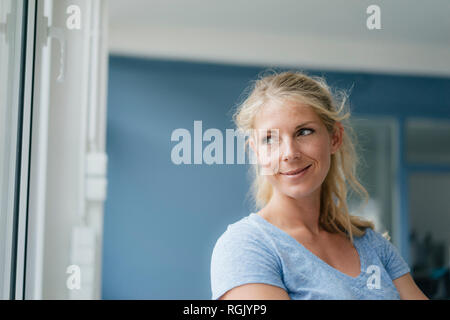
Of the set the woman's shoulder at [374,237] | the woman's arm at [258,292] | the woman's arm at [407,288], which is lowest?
the woman's arm at [407,288]

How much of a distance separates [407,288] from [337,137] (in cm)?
20

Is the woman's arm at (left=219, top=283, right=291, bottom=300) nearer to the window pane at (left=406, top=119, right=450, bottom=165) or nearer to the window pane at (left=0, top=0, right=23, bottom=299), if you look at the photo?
the window pane at (left=0, top=0, right=23, bottom=299)

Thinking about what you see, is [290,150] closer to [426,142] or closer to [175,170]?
[175,170]

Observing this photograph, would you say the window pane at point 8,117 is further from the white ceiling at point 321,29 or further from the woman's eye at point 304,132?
the woman's eye at point 304,132

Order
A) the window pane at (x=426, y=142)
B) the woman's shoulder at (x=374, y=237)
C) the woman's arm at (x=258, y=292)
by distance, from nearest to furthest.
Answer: the woman's arm at (x=258, y=292) → the woman's shoulder at (x=374, y=237) → the window pane at (x=426, y=142)

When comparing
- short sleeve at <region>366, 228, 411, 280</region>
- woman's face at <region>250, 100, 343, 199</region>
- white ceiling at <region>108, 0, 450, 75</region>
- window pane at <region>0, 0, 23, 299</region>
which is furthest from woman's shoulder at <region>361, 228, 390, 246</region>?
window pane at <region>0, 0, 23, 299</region>

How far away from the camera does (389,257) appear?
19.1 inches

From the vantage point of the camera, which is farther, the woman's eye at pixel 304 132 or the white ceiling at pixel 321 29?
the white ceiling at pixel 321 29

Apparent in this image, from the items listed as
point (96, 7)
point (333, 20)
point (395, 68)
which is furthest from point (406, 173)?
point (96, 7)

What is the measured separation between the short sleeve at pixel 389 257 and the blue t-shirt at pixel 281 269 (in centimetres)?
2

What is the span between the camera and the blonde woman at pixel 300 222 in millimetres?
408

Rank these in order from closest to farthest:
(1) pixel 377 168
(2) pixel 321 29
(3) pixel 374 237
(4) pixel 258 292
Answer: (4) pixel 258 292, (3) pixel 374 237, (2) pixel 321 29, (1) pixel 377 168

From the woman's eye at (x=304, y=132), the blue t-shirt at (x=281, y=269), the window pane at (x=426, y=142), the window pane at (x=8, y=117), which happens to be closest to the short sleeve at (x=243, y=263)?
the blue t-shirt at (x=281, y=269)

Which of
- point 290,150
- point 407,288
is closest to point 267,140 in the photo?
point 290,150
